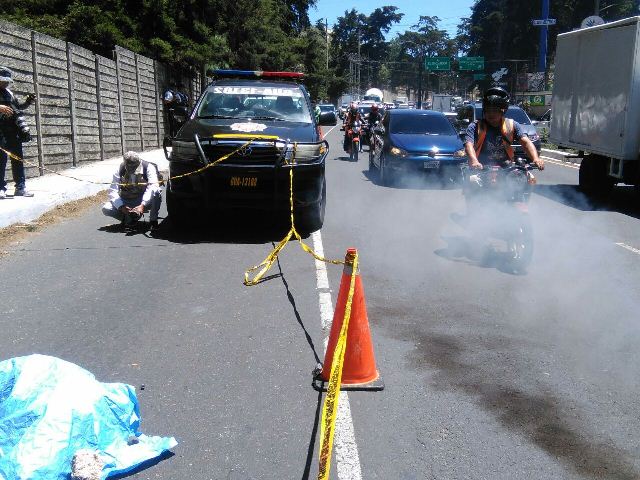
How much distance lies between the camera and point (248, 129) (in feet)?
30.8

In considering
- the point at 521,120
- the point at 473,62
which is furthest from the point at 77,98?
the point at 473,62

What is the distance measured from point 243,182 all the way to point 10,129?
4082mm

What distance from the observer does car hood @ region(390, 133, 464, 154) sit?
15.4m

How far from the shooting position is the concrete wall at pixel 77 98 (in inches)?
518

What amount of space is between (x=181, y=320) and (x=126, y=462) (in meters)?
2.45

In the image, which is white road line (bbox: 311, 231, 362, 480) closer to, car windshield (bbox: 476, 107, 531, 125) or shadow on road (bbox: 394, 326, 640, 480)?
shadow on road (bbox: 394, 326, 640, 480)

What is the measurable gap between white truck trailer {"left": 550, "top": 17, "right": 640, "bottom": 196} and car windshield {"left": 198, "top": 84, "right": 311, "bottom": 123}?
6.21 meters

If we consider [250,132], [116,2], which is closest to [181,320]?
[250,132]

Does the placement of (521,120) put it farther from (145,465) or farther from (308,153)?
(145,465)

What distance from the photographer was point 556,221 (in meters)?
11.5

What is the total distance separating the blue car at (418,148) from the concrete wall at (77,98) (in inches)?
269

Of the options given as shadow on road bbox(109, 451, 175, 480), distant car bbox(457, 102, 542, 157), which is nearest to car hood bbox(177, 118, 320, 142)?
shadow on road bbox(109, 451, 175, 480)

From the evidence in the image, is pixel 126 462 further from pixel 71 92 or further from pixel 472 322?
pixel 71 92

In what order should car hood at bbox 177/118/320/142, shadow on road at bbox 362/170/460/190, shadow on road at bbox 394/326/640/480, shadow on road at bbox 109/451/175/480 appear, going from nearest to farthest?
shadow on road at bbox 109/451/175/480, shadow on road at bbox 394/326/640/480, car hood at bbox 177/118/320/142, shadow on road at bbox 362/170/460/190
